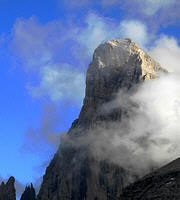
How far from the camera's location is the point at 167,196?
205 feet

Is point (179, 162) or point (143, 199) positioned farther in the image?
point (179, 162)

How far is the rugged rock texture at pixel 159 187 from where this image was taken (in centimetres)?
6288

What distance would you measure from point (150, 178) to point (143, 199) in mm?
6479

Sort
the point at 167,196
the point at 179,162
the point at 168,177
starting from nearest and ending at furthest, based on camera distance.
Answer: the point at 167,196, the point at 168,177, the point at 179,162

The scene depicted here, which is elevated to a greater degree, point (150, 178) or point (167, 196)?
point (150, 178)

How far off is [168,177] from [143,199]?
5.78m

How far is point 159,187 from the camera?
65.9 m

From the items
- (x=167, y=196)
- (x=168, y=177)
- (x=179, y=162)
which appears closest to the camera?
(x=167, y=196)

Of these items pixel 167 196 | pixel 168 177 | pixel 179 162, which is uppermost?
pixel 179 162

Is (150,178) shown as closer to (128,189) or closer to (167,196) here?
(128,189)

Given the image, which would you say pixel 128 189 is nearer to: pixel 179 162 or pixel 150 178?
pixel 150 178

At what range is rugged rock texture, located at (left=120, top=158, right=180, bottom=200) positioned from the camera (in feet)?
206

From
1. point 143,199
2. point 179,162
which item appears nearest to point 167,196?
point 143,199

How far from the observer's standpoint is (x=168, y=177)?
68.2 m
